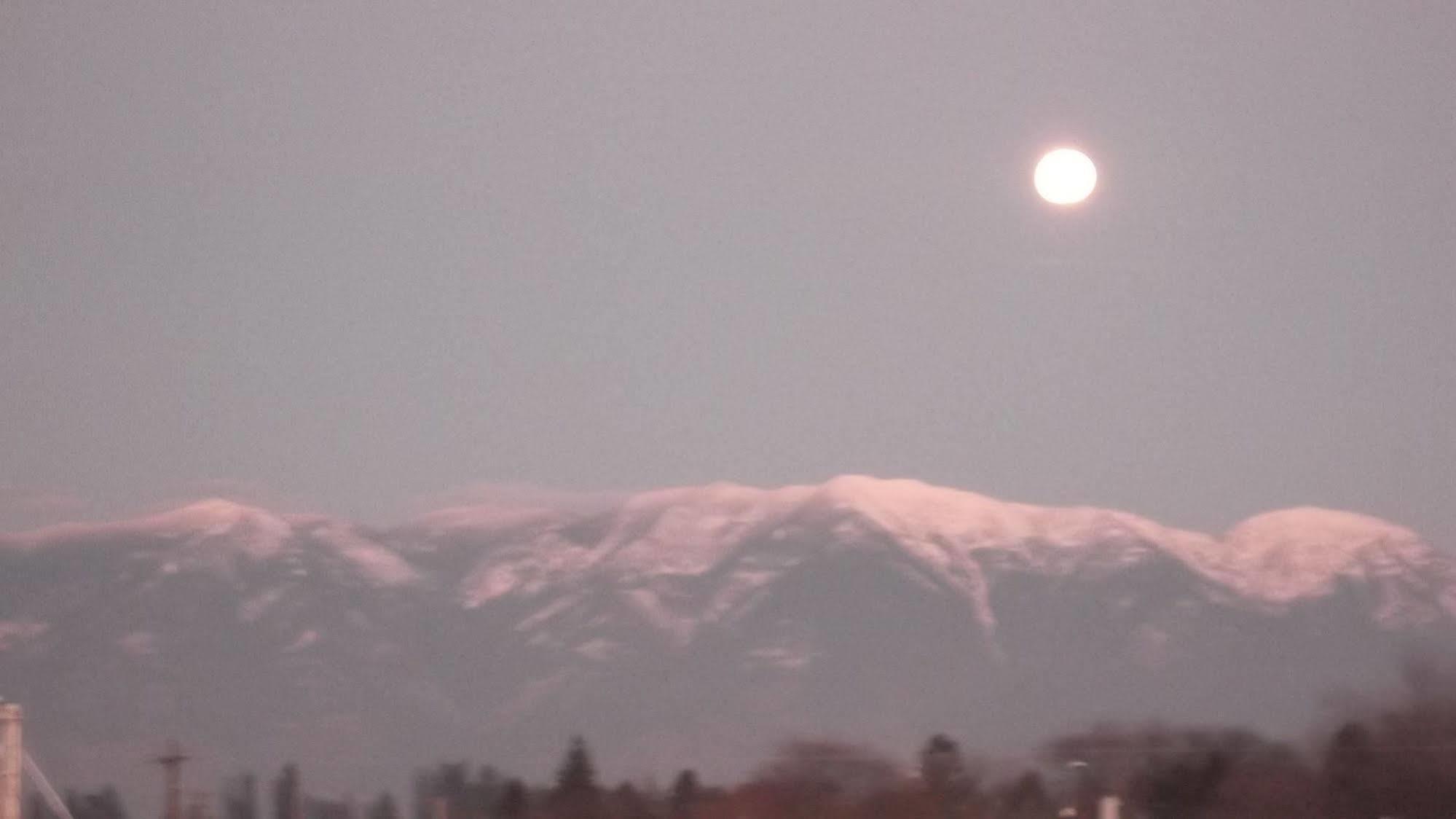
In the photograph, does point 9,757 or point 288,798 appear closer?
point 9,757

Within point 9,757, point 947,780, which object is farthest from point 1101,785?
point 9,757

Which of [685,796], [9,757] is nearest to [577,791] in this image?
[685,796]

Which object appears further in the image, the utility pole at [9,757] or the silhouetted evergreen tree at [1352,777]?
the silhouetted evergreen tree at [1352,777]

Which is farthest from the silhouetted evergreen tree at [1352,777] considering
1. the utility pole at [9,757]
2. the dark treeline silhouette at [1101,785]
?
the utility pole at [9,757]

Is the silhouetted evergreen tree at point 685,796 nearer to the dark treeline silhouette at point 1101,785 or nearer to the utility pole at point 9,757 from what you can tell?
the dark treeline silhouette at point 1101,785

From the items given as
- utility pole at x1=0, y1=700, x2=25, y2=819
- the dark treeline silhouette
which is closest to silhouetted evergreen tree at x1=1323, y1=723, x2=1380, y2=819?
the dark treeline silhouette

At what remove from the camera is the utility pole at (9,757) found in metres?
24.4

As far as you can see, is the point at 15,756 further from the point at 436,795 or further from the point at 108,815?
the point at 436,795

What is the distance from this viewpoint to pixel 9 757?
80.5 ft

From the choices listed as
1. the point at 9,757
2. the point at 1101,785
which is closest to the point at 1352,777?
the point at 1101,785

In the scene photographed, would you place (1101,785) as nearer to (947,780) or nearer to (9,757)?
(947,780)

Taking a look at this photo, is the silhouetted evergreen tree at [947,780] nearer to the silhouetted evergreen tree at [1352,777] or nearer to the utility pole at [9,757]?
the silhouetted evergreen tree at [1352,777]

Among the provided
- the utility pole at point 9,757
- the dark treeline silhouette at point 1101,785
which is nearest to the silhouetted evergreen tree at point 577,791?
the dark treeline silhouette at point 1101,785

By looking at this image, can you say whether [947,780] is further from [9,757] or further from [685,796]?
[9,757]
